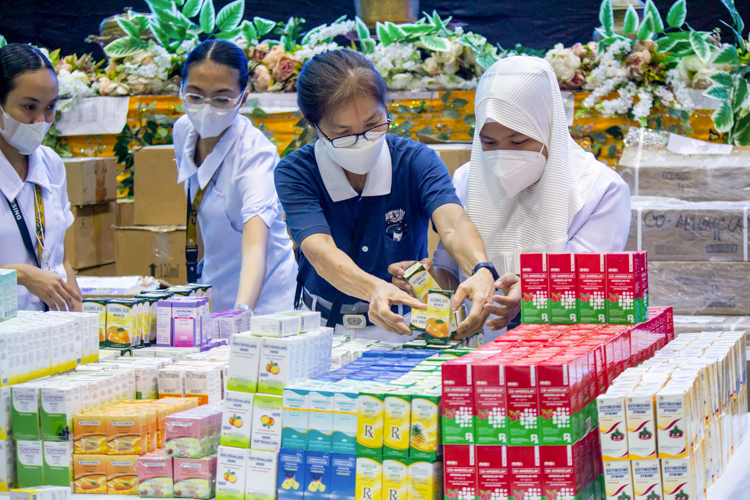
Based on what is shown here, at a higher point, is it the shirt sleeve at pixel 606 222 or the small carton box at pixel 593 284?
the shirt sleeve at pixel 606 222

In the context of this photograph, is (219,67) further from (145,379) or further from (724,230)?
(724,230)

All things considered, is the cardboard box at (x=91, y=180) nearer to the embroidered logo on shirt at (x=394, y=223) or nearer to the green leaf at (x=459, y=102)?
the green leaf at (x=459, y=102)

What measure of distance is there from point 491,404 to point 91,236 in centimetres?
370

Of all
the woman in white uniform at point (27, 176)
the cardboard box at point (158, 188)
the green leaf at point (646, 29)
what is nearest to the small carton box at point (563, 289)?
the woman in white uniform at point (27, 176)

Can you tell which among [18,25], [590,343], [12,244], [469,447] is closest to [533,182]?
[590,343]

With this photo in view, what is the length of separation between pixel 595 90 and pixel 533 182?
1657 millimetres

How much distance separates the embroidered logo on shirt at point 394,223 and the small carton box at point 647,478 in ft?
4.31

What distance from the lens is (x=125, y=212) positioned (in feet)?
16.5

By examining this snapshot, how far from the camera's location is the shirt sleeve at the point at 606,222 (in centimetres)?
276

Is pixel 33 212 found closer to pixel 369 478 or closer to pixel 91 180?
pixel 91 180

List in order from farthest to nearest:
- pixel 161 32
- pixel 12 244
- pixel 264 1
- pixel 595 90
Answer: pixel 264 1, pixel 161 32, pixel 595 90, pixel 12 244

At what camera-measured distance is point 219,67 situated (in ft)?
10.8

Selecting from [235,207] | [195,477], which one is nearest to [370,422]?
[195,477]

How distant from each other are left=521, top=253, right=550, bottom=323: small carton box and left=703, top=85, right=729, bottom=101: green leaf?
7.08 feet
